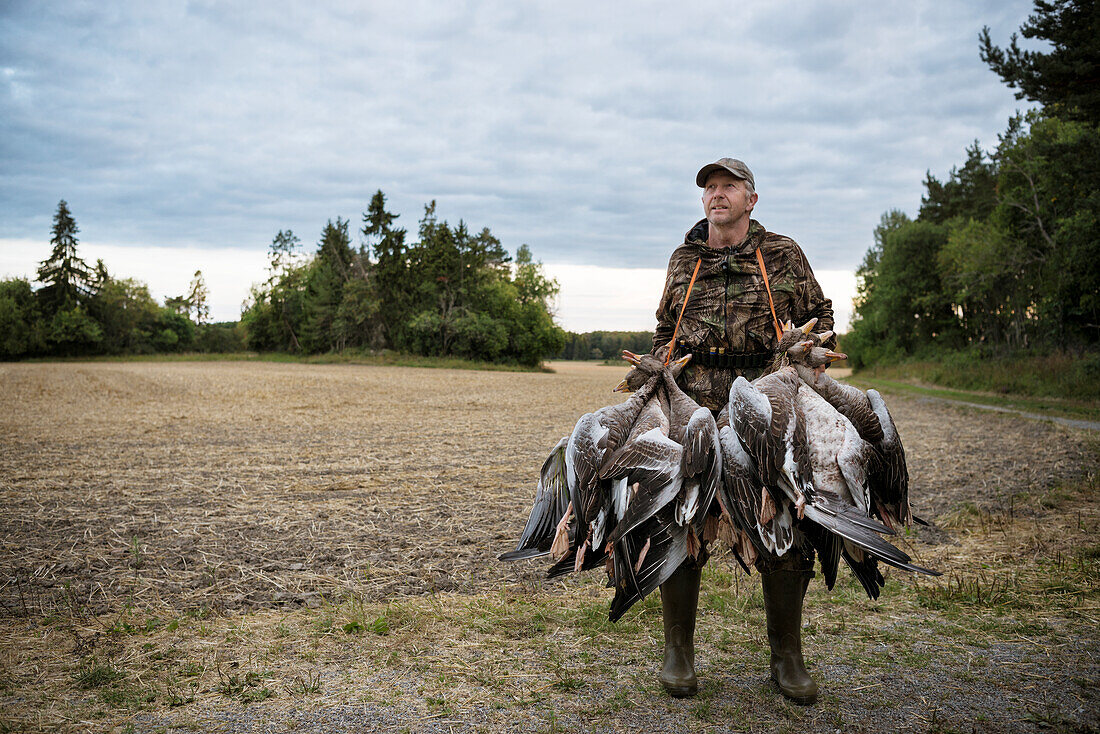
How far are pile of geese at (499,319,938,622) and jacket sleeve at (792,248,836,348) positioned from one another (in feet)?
1.41

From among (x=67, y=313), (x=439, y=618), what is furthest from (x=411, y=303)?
(x=439, y=618)

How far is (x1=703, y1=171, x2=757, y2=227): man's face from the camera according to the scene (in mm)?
3775

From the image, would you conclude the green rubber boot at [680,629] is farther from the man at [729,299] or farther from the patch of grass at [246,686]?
the patch of grass at [246,686]

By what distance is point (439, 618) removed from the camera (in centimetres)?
476

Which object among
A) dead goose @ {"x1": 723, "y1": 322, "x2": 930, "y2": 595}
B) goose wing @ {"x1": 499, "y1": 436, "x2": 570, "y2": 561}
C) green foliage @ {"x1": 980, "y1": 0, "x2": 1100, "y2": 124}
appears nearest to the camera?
dead goose @ {"x1": 723, "y1": 322, "x2": 930, "y2": 595}

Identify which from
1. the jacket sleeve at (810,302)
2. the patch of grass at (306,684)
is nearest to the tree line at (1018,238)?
the jacket sleeve at (810,302)

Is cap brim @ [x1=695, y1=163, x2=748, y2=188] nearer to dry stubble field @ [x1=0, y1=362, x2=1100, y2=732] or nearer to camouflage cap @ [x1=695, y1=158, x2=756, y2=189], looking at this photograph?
camouflage cap @ [x1=695, y1=158, x2=756, y2=189]

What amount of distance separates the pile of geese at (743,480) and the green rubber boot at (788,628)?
196 millimetres

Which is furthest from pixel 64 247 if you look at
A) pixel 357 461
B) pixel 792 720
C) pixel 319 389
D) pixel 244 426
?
pixel 792 720

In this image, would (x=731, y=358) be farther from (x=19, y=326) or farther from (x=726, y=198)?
(x=19, y=326)

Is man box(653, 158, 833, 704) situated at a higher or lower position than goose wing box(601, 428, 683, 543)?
higher

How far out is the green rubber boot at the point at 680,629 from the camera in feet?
11.5

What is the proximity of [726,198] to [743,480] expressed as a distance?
64.8 inches

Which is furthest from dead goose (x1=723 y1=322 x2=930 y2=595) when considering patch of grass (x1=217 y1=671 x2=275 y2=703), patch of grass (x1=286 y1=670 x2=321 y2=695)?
patch of grass (x1=217 y1=671 x2=275 y2=703)
